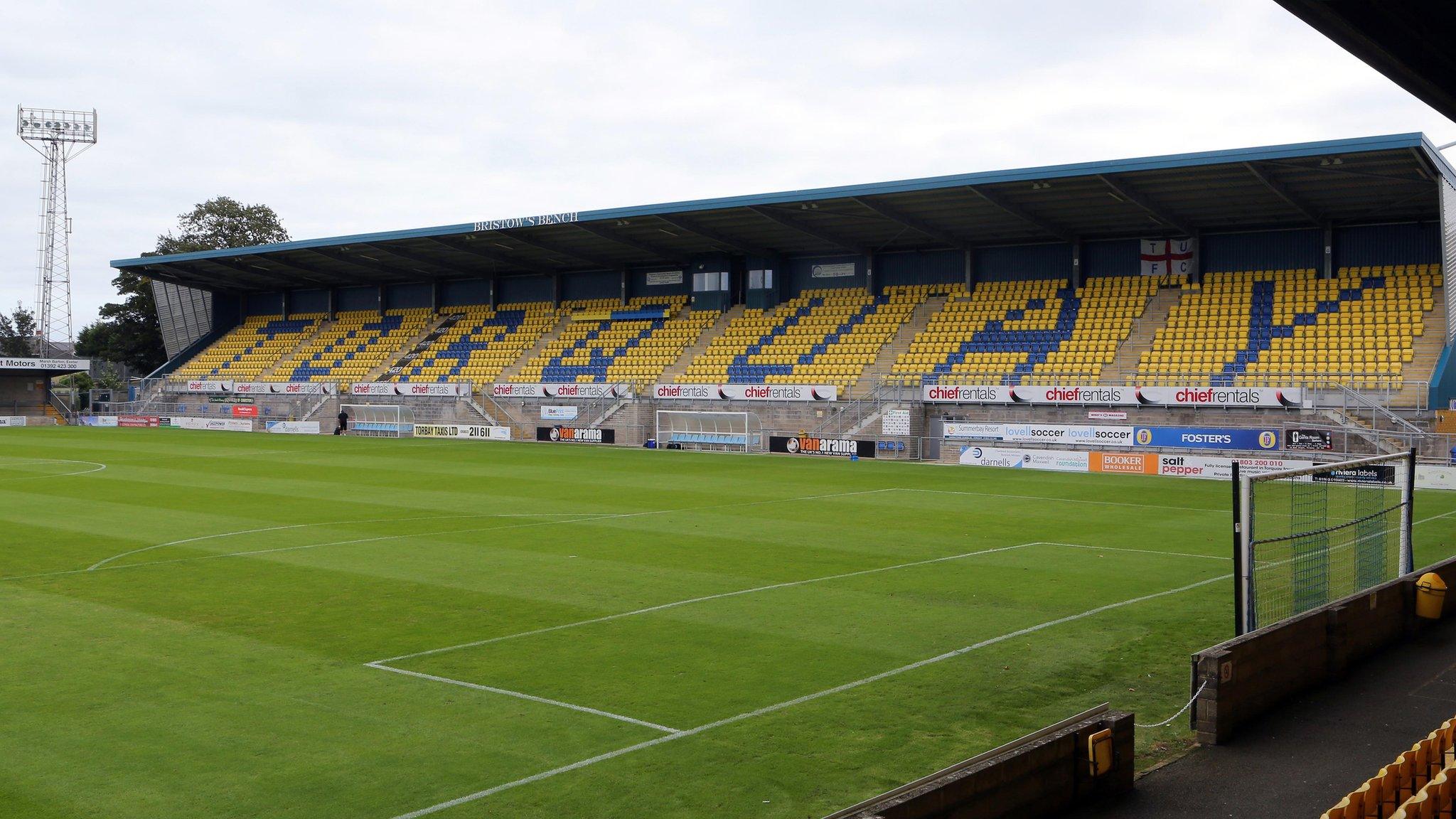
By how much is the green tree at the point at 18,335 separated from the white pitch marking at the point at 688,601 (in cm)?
10951

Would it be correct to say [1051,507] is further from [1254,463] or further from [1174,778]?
[1174,778]

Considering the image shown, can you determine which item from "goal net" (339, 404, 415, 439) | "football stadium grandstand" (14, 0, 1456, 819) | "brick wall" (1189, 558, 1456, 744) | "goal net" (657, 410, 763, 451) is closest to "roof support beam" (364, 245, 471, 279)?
"football stadium grandstand" (14, 0, 1456, 819)

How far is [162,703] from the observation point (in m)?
9.33

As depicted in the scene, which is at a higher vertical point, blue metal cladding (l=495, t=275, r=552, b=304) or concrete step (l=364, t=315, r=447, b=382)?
blue metal cladding (l=495, t=275, r=552, b=304)

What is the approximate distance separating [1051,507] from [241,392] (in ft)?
176

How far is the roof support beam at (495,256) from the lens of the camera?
5796cm

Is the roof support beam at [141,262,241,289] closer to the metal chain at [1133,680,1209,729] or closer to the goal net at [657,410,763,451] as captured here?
the goal net at [657,410,763,451]

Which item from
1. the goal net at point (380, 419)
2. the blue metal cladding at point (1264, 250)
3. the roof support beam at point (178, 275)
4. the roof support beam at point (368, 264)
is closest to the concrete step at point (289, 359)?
the roof support beam at point (178, 275)

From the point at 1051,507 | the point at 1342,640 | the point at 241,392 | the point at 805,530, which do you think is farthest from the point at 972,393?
the point at 241,392

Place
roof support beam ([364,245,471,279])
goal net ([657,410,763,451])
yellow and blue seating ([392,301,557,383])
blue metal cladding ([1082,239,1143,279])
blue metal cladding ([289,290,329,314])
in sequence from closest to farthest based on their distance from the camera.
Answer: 1. goal net ([657,410,763,451])
2. blue metal cladding ([1082,239,1143,279])
3. roof support beam ([364,245,471,279])
4. yellow and blue seating ([392,301,557,383])
5. blue metal cladding ([289,290,329,314])

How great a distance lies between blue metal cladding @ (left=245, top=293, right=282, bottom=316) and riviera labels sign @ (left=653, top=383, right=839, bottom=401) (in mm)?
39918

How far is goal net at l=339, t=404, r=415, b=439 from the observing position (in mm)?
57719

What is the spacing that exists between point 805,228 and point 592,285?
18909 mm

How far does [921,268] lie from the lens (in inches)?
2109
